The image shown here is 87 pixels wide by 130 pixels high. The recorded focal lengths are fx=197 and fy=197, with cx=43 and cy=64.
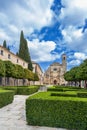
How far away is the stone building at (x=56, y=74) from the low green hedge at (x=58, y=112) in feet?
285

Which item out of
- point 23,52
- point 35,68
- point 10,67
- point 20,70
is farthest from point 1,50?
point 35,68

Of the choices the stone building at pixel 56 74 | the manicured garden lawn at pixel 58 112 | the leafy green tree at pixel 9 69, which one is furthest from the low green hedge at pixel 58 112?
the stone building at pixel 56 74

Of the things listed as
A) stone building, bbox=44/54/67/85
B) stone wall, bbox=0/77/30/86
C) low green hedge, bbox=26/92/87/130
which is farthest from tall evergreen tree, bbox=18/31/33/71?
low green hedge, bbox=26/92/87/130

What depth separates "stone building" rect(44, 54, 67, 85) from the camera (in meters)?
95.5

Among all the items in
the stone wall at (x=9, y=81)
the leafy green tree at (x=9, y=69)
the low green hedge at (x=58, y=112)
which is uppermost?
the leafy green tree at (x=9, y=69)

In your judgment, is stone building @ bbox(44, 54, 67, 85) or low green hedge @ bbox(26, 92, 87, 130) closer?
low green hedge @ bbox(26, 92, 87, 130)

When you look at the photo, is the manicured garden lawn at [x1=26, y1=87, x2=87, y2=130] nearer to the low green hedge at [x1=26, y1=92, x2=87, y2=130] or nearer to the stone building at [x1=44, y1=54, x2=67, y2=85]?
the low green hedge at [x1=26, y1=92, x2=87, y2=130]

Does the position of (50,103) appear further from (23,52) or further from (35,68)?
(35,68)

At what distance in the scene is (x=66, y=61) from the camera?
97.3m

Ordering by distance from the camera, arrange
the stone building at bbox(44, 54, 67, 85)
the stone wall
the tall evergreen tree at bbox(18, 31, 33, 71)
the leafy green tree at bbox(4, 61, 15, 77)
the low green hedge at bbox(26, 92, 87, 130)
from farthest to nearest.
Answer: the stone building at bbox(44, 54, 67, 85), the tall evergreen tree at bbox(18, 31, 33, 71), the stone wall, the leafy green tree at bbox(4, 61, 15, 77), the low green hedge at bbox(26, 92, 87, 130)

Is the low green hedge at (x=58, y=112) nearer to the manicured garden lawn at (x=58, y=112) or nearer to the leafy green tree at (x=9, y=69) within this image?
the manicured garden lawn at (x=58, y=112)

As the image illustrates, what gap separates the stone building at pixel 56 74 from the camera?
9550 centimetres

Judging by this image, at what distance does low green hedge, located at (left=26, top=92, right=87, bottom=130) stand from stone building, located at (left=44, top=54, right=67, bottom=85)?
3417 inches

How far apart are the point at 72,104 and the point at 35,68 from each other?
271 feet
